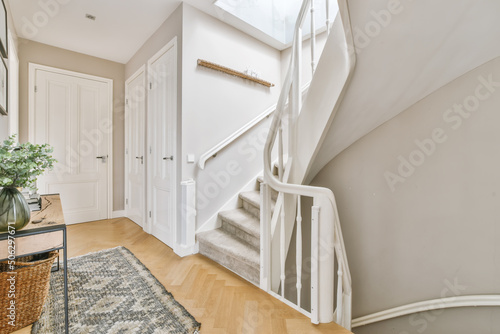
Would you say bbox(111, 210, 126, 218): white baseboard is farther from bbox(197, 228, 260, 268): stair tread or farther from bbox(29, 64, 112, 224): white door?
bbox(197, 228, 260, 268): stair tread

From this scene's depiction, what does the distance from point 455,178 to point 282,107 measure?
1130 mm

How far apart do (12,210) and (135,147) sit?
2.37 m

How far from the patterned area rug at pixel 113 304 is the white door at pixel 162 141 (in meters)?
0.63

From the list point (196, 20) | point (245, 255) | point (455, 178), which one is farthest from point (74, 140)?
point (455, 178)

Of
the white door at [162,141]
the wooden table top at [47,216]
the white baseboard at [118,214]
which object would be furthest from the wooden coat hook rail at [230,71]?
the white baseboard at [118,214]

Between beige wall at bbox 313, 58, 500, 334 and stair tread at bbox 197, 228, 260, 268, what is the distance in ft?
2.58

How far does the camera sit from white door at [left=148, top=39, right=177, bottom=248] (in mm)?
2428

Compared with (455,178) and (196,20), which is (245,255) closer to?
(455,178)

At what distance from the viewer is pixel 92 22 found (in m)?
2.58

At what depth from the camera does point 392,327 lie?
61.0 inches

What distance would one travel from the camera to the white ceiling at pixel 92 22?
2297 millimetres

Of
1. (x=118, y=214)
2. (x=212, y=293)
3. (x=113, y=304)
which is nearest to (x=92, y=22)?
(x=118, y=214)

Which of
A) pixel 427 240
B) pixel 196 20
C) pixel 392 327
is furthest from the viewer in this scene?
pixel 196 20

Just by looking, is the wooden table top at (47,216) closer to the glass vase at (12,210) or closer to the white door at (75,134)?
the glass vase at (12,210)
